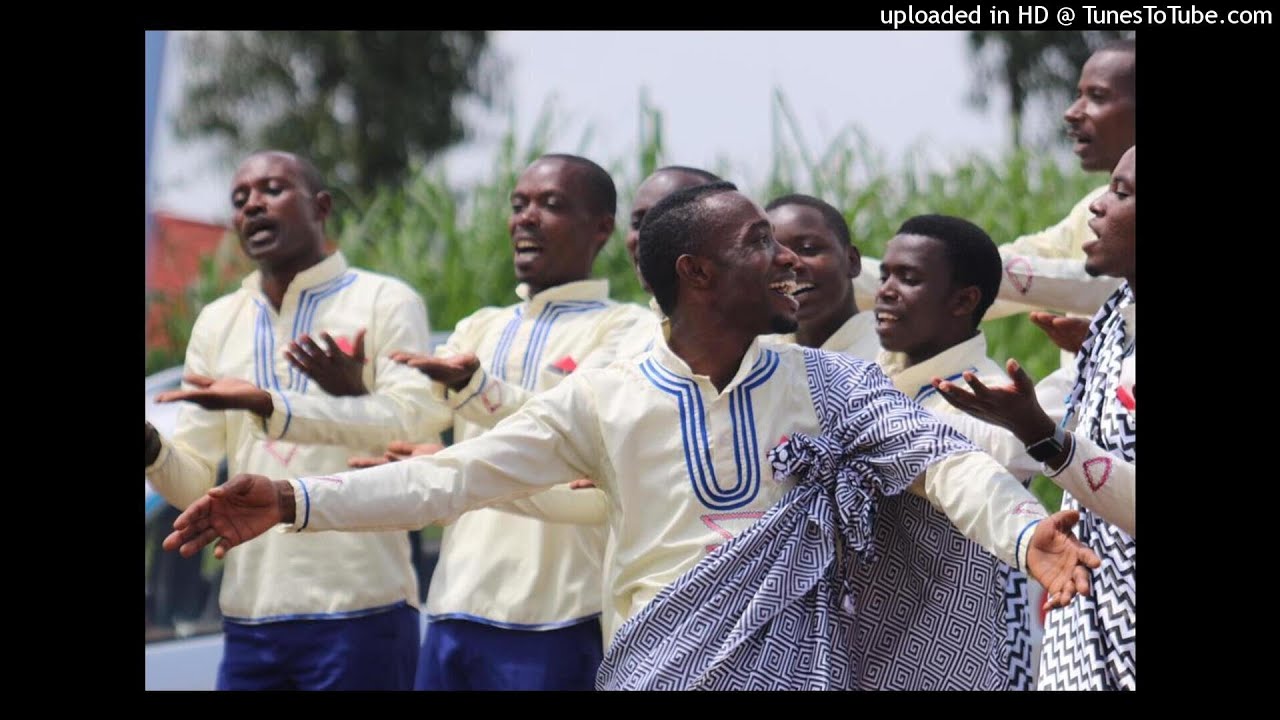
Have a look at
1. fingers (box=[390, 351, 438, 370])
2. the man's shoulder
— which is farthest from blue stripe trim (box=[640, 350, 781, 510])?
the man's shoulder

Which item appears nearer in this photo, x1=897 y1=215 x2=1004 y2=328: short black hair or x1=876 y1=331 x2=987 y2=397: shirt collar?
x1=876 y1=331 x2=987 y2=397: shirt collar

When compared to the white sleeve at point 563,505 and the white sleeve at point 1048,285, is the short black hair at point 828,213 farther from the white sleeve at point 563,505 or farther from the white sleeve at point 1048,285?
the white sleeve at point 563,505

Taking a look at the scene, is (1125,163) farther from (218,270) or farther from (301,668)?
(218,270)

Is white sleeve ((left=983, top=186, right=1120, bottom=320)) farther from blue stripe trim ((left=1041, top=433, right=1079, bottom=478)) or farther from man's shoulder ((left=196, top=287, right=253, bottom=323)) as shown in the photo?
man's shoulder ((left=196, top=287, right=253, bottom=323))

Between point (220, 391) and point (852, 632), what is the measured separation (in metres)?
1.96

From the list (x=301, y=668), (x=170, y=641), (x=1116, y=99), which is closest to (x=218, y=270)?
(x=170, y=641)

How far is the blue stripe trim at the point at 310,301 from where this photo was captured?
5941 mm

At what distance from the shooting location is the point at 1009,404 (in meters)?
4.03

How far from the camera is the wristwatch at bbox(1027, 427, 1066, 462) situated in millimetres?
4094

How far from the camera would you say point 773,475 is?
4.25 m

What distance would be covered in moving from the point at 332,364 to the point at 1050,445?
7.17 feet

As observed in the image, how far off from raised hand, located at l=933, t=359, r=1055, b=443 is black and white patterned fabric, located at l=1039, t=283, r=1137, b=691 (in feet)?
1.45

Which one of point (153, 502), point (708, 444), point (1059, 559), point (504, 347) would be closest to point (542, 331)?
point (504, 347)

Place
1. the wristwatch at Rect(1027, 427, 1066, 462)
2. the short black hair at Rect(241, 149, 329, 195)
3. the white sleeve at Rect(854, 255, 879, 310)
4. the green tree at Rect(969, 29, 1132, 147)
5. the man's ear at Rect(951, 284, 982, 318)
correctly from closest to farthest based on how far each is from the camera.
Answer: the wristwatch at Rect(1027, 427, 1066, 462) → the man's ear at Rect(951, 284, 982, 318) → the white sleeve at Rect(854, 255, 879, 310) → the short black hair at Rect(241, 149, 329, 195) → the green tree at Rect(969, 29, 1132, 147)
